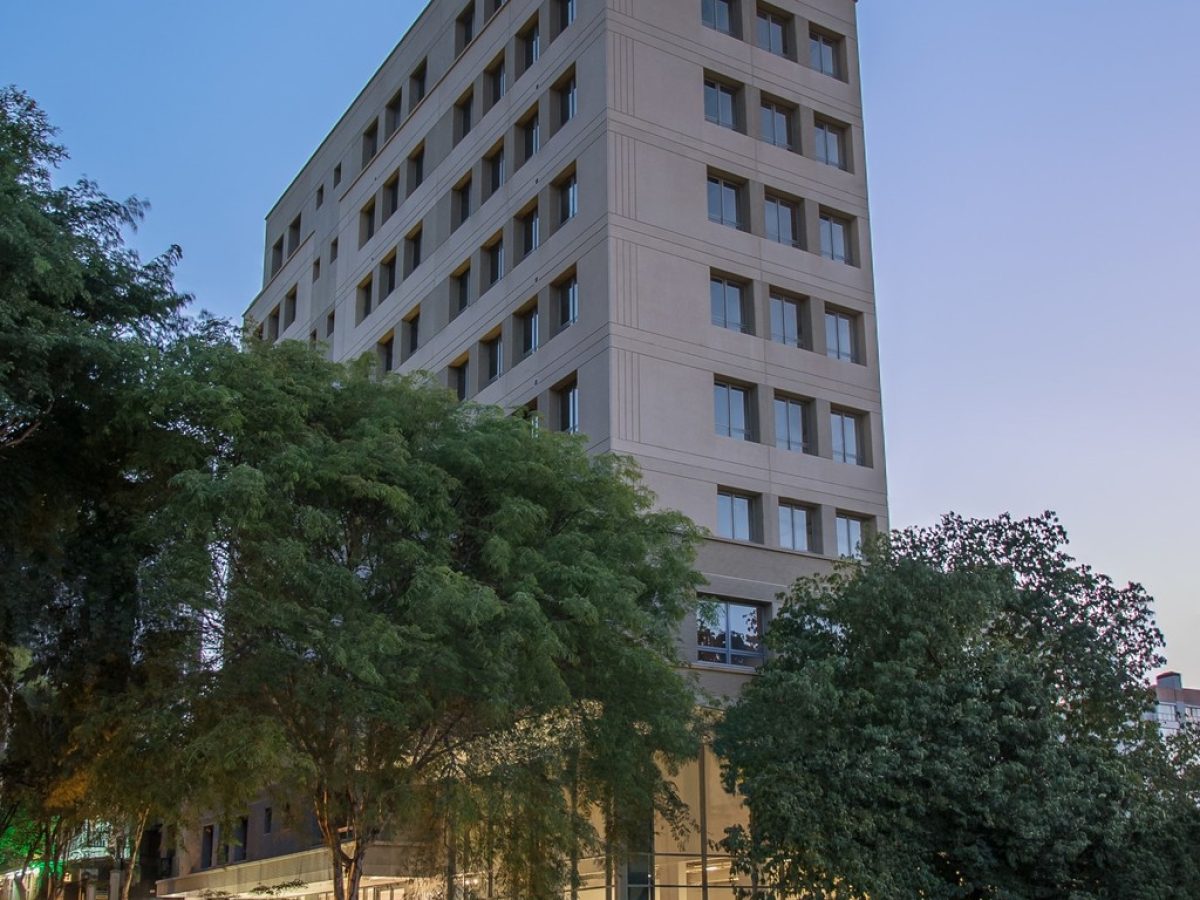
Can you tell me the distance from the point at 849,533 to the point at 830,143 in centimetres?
1230

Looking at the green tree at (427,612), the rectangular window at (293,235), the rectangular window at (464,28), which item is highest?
the rectangular window at (464,28)

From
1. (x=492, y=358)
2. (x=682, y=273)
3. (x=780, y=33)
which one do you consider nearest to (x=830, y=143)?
(x=780, y=33)

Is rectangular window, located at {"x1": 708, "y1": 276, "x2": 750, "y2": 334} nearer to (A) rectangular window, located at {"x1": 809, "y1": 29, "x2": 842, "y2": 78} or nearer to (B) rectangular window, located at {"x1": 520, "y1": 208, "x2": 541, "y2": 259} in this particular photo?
(B) rectangular window, located at {"x1": 520, "y1": 208, "x2": 541, "y2": 259}

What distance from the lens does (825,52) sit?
42.8 metres

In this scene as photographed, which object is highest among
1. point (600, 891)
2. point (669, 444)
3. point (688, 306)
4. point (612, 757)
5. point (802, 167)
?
point (802, 167)

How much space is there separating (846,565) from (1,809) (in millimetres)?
22495

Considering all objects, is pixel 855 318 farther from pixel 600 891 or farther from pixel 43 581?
pixel 43 581

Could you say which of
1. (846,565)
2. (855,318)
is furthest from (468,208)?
(846,565)

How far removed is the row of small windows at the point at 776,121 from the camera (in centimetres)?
3953

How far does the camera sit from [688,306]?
36.2 metres

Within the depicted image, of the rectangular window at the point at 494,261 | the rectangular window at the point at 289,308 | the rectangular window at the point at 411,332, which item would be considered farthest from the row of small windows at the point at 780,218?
the rectangular window at the point at 289,308

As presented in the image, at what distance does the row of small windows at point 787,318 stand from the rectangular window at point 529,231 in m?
5.58

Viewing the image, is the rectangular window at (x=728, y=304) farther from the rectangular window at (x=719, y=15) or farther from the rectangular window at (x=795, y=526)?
the rectangular window at (x=719, y=15)

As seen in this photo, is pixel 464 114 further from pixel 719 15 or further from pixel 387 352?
pixel 719 15
